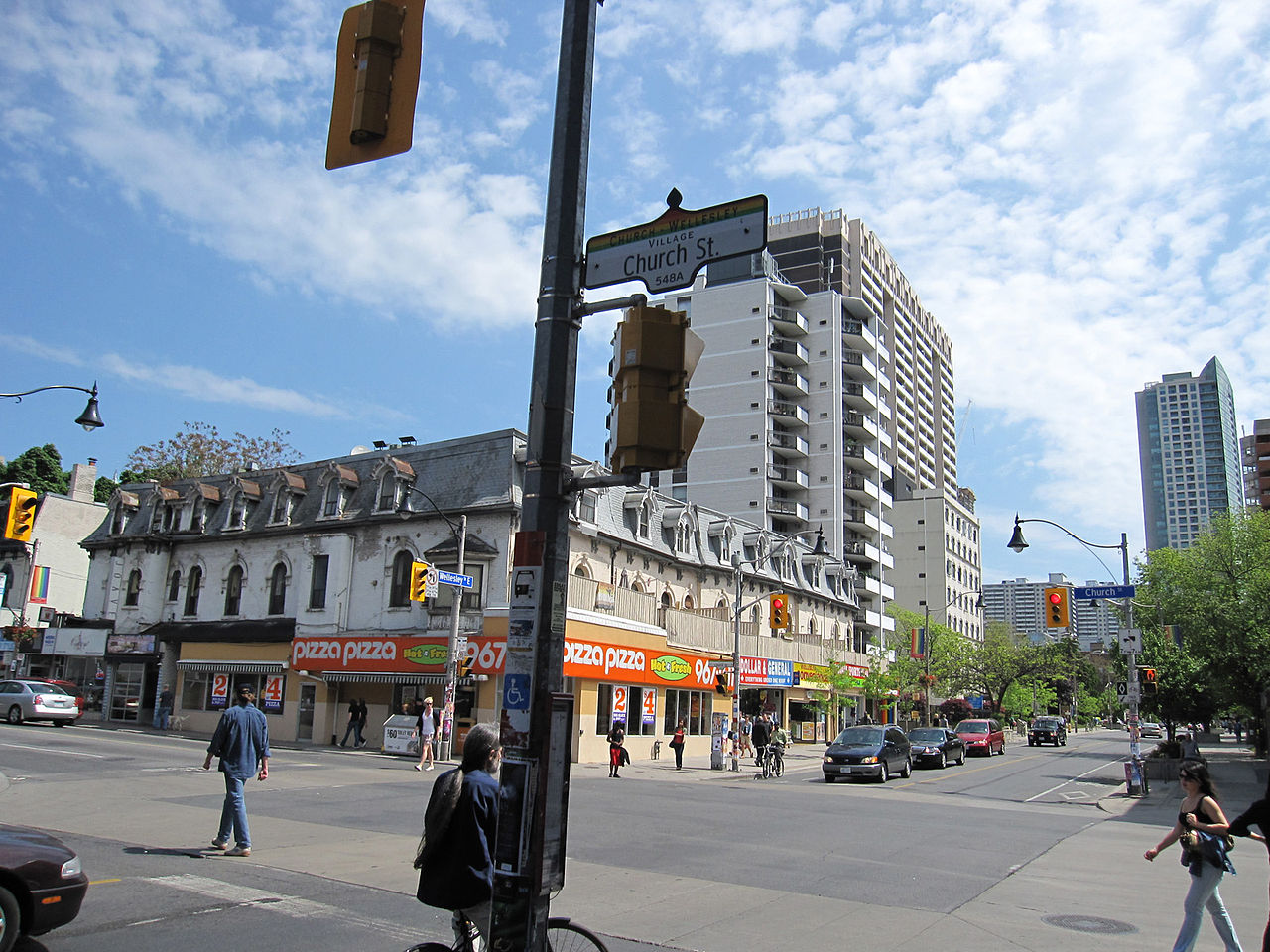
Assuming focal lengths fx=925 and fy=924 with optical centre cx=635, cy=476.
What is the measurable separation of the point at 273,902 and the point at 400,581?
2596cm

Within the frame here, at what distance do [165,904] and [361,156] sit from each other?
7048mm

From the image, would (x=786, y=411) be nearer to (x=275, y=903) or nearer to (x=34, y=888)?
(x=275, y=903)

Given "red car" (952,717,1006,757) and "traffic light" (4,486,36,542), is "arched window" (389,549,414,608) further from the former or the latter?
"red car" (952,717,1006,757)

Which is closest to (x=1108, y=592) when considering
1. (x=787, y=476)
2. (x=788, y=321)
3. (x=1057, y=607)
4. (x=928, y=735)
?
(x=1057, y=607)

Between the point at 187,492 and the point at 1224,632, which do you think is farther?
the point at 187,492

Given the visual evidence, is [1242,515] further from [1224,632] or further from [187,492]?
[187,492]

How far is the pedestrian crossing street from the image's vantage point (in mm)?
7875

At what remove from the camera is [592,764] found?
31.3 metres

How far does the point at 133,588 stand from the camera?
42.4 metres

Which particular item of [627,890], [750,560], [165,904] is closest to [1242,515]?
[750,560]

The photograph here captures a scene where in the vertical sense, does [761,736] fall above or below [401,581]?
below

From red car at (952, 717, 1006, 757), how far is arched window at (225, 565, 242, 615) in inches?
1305

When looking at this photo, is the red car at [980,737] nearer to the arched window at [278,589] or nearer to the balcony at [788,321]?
the arched window at [278,589]

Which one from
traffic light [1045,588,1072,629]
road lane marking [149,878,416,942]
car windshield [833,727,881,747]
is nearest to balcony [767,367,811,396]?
car windshield [833,727,881,747]
